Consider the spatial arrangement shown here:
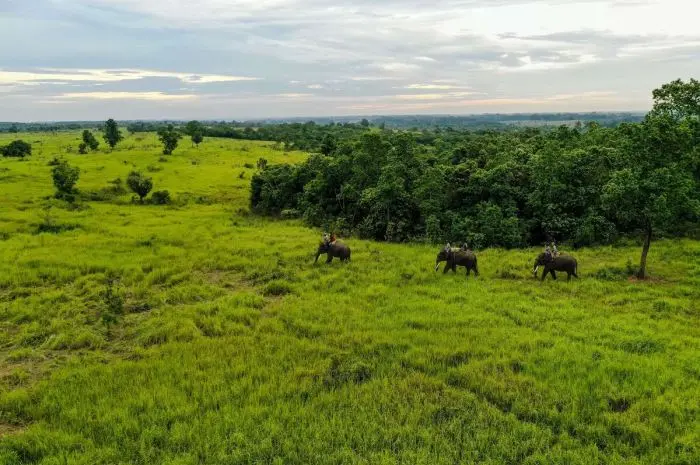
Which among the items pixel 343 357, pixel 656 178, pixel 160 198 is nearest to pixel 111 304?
pixel 343 357

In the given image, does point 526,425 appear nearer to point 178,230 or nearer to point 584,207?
point 584,207

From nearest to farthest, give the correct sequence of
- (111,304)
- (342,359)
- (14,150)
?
(342,359) → (111,304) → (14,150)

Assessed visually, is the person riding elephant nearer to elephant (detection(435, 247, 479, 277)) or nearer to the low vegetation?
elephant (detection(435, 247, 479, 277))

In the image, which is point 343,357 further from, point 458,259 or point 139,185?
point 139,185

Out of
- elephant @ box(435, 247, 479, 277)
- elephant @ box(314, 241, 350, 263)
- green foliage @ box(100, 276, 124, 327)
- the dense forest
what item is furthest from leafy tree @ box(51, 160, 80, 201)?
elephant @ box(435, 247, 479, 277)

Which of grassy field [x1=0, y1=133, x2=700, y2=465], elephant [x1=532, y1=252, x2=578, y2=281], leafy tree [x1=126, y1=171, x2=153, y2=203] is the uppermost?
leafy tree [x1=126, y1=171, x2=153, y2=203]

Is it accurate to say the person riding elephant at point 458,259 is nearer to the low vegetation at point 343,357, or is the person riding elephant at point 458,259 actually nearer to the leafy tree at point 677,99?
the low vegetation at point 343,357

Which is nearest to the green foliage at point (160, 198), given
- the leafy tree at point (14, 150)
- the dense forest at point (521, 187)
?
the dense forest at point (521, 187)
